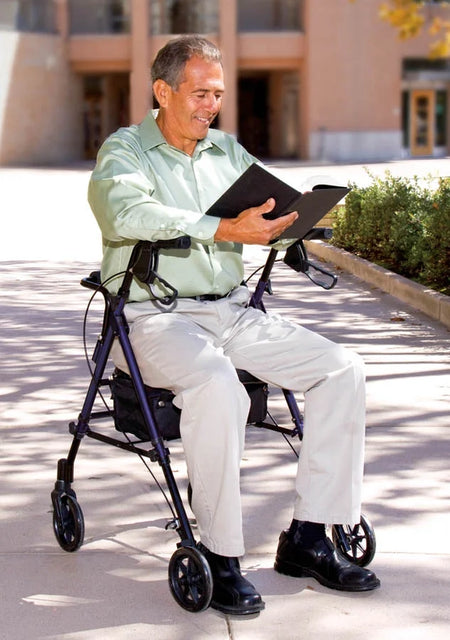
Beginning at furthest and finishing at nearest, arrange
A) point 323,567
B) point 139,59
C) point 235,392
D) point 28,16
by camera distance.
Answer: point 28,16 < point 139,59 < point 323,567 < point 235,392

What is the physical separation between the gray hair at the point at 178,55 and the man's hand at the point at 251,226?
0.61 metres

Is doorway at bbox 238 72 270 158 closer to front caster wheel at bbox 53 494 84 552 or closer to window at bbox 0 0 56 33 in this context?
window at bbox 0 0 56 33

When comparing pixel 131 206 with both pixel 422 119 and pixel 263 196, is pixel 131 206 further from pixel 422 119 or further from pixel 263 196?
pixel 422 119

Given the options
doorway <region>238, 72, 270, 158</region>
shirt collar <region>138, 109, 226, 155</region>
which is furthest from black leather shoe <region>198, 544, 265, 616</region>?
doorway <region>238, 72, 270, 158</region>

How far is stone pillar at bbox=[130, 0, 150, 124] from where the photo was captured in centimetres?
4603

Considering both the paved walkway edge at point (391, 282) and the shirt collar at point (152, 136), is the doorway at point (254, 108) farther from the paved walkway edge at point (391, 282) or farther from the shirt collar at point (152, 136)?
the shirt collar at point (152, 136)

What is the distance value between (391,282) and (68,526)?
7.12 m

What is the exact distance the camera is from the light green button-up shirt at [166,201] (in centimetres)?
410

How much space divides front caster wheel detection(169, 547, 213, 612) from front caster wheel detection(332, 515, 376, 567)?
573mm

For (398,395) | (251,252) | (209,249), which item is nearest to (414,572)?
(209,249)

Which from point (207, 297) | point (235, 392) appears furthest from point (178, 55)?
point (235, 392)

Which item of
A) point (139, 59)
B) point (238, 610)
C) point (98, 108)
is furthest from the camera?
point (98, 108)

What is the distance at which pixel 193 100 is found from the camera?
14.6 ft

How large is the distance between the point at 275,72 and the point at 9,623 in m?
48.0
